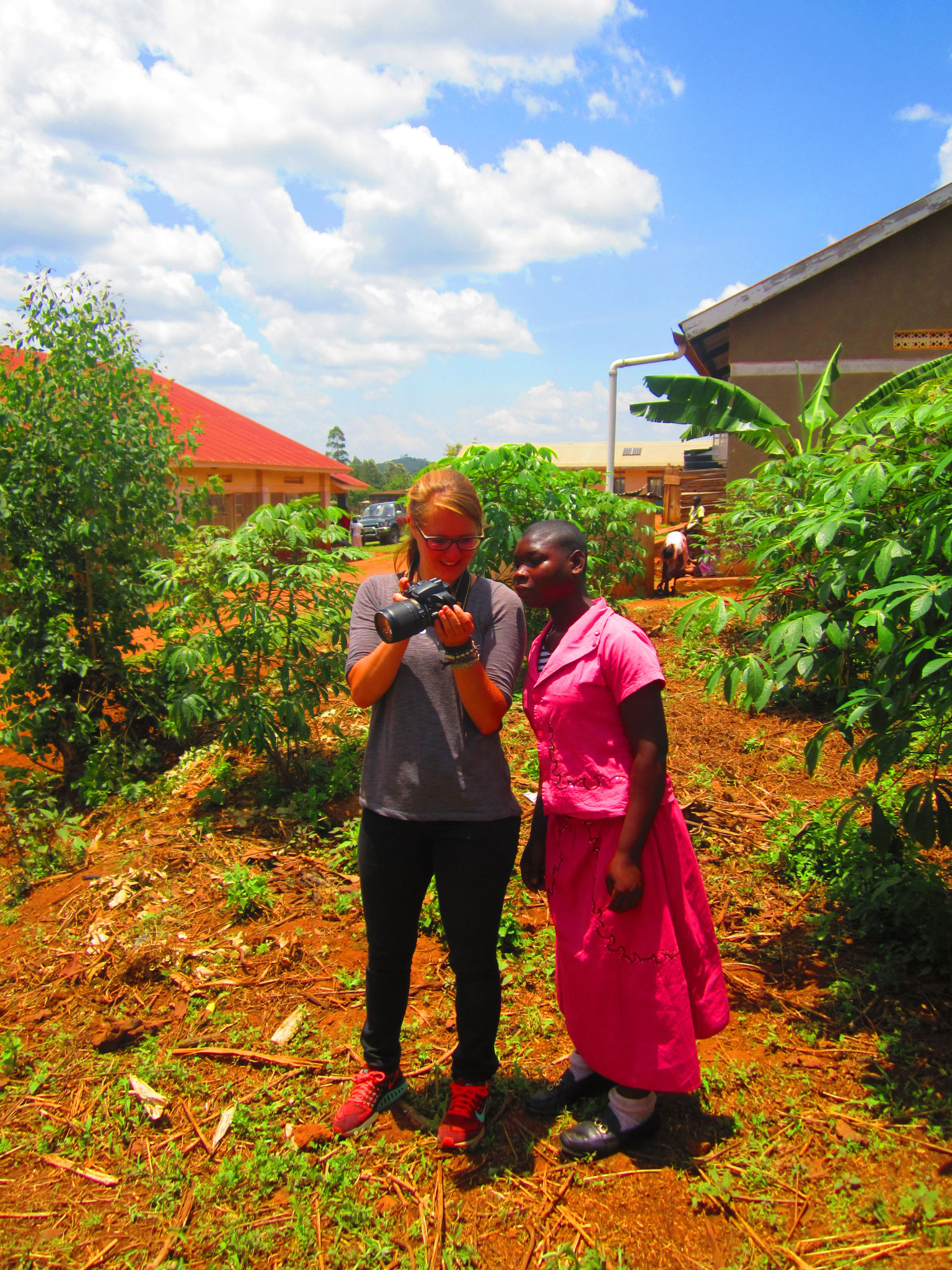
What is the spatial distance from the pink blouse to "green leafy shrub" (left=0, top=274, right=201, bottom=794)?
3.68m

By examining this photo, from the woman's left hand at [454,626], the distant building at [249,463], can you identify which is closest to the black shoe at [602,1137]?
the woman's left hand at [454,626]

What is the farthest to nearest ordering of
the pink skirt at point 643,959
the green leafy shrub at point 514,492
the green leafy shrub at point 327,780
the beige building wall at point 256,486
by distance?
1. the beige building wall at point 256,486
2. the green leafy shrub at point 514,492
3. the green leafy shrub at point 327,780
4. the pink skirt at point 643,959

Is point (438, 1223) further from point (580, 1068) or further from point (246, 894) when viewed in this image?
point (246, 894)

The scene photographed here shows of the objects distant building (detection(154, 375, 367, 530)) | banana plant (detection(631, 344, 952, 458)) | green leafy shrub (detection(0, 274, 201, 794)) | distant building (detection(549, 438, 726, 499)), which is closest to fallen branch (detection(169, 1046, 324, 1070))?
green leafy shrub (detection(0, 274, 201, 794))

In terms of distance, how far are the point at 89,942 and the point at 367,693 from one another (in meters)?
2.13

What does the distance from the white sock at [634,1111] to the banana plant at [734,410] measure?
5.64 metres

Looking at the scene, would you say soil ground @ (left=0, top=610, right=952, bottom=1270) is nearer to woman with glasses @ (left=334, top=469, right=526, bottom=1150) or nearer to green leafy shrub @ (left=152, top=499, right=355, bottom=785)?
woman with glasses @ (left=334, top=469, right=526, bottom=1150)

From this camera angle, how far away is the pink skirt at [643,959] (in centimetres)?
192

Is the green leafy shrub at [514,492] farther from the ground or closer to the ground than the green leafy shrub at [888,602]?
farther from the ground

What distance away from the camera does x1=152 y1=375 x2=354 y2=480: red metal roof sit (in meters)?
18.0

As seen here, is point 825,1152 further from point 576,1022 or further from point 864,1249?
point 576,1022

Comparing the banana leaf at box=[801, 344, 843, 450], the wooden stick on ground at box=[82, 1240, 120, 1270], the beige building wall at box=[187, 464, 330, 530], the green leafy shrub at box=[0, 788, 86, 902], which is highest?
the beige building wall at box=[187, 464, 330, 530]

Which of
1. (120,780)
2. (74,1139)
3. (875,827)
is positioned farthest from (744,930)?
(120,780)

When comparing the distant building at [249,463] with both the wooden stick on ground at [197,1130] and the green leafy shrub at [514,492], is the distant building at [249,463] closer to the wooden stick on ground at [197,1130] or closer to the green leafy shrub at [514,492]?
the green leafy shrub at [514,492]
